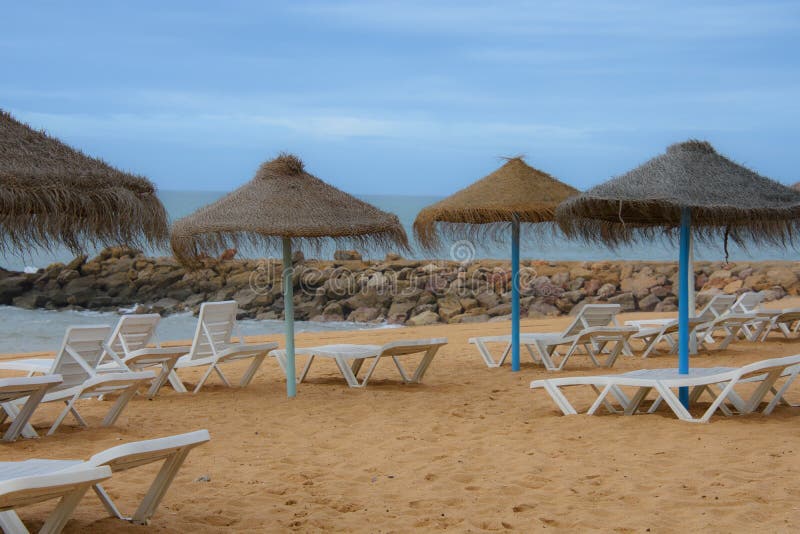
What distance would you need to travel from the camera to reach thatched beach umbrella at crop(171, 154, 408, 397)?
7.54m

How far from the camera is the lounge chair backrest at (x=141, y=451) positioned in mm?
3428

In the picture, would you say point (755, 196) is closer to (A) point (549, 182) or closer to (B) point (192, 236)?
(A) point (549, 182)

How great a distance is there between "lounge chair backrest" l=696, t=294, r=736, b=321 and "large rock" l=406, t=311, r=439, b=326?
995cm

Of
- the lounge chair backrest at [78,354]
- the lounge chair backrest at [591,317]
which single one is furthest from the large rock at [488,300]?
the lounge chair backrest at [78,354]

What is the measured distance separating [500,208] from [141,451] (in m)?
6.13

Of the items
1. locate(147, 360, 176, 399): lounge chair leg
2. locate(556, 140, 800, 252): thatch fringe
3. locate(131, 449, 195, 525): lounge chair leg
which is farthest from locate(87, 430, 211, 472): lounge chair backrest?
locate(147, 360, 176, 399): lounge chair leg

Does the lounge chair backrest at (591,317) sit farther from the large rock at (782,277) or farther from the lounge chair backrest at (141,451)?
the large rock at (782,277)

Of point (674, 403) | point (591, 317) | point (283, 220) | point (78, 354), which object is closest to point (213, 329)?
point (283, 220)

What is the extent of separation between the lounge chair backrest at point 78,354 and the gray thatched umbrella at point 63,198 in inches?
48.4

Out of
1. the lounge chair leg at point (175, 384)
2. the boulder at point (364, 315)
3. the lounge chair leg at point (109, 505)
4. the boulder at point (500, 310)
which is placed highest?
the lounge chair leg at point (109, 505)

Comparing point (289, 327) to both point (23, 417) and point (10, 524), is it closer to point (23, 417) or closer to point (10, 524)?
point (23, 417)

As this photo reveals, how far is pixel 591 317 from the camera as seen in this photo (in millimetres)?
10078

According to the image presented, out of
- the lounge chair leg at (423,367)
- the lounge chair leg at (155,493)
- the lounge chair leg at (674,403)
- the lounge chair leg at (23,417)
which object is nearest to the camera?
the lounge chair leg at (155,493)

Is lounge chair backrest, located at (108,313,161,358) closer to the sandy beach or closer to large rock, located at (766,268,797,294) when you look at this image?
the sandy beach
